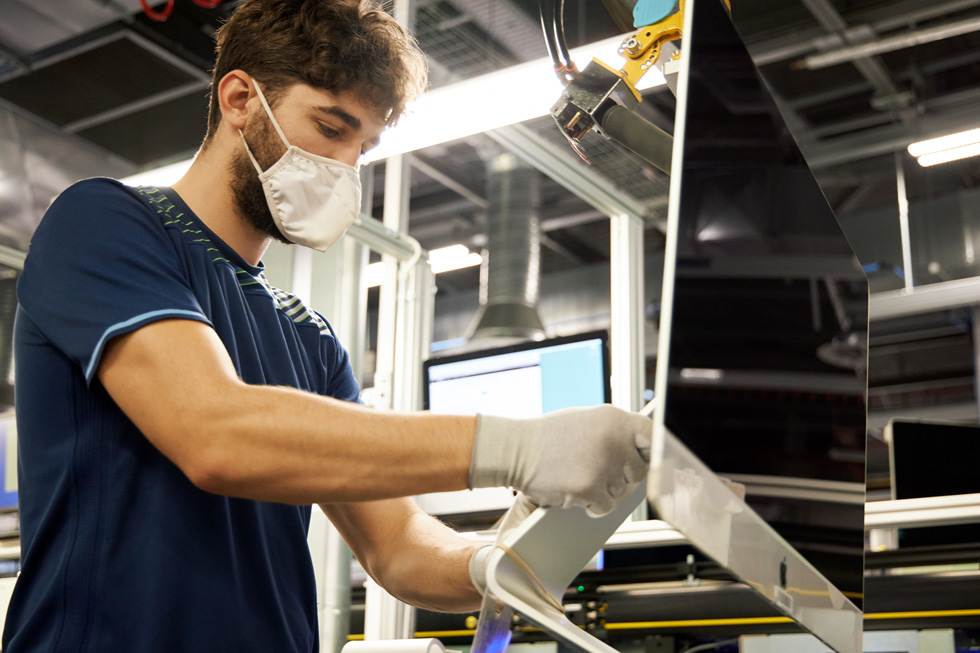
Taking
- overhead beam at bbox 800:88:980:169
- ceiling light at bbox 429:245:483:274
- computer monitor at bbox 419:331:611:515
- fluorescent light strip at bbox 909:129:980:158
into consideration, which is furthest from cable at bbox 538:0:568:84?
ceiling light at bbox 429:245:483:274

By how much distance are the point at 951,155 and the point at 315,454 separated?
244 inches

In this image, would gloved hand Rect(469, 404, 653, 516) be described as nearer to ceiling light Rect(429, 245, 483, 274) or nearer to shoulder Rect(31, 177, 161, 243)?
shoulder Rect(31, 177, 161, 243)

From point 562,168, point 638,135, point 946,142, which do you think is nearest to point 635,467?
point 638,135

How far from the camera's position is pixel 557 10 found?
1182 mm

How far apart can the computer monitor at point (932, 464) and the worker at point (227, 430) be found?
2.06 meters

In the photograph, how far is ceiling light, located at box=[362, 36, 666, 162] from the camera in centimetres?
210

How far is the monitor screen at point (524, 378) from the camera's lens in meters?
2.50

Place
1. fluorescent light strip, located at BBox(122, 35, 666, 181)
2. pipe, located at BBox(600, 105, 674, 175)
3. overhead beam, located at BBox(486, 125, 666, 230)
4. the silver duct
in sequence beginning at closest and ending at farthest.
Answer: pipe, located at BBox(600, 105, 674, 175) < fluorescent light strip, located at BBox(122, 35, 666, 181) < overhead beam, located at BBox(486, 125, 666, 230) < the silver duct

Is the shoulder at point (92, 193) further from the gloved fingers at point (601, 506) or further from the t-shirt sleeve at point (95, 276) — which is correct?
the gloved fingers at point (601, 506)

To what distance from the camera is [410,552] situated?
46.3 inches

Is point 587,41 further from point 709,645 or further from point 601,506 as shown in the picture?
point 601,506

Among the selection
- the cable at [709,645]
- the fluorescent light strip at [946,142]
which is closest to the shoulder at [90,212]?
the cable at [709,645]

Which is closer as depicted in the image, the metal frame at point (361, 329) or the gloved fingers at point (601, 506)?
the gloved fingers at point (601, 506)

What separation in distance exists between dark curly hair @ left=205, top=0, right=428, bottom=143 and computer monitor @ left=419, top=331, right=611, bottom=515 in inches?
48.9
